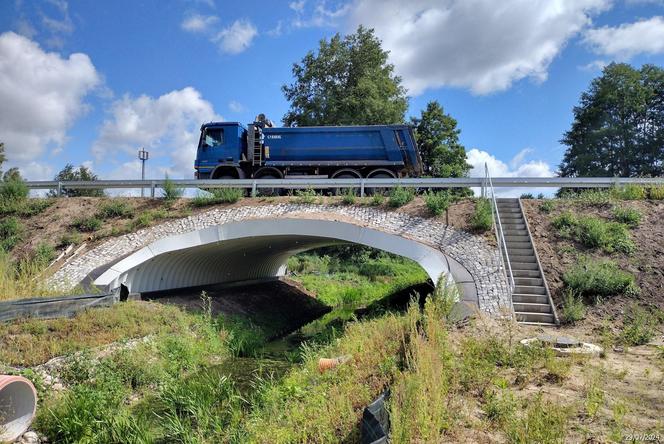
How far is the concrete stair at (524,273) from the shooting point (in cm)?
1079

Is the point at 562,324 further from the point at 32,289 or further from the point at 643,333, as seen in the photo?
the point at 32,289

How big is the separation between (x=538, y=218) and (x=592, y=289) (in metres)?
3.36

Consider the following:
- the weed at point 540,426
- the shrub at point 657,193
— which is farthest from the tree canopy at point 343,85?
the weed at point 540,426

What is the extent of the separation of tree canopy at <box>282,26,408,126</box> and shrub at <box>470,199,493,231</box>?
734 inches

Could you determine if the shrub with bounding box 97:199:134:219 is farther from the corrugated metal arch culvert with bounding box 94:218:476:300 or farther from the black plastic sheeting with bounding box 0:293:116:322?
the black plastic sheeting with bounding box 0:293:116:322

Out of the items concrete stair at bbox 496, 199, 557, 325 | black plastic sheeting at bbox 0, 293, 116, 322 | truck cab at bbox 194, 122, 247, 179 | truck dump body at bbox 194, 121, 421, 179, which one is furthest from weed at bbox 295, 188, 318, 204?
black plastic sheeting at bbox 0, 293, 116, 322

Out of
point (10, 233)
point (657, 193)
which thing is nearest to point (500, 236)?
point (657, 193)

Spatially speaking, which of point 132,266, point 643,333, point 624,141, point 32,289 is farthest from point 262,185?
point 624,141

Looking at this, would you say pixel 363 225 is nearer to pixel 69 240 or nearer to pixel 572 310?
pixel 572 310

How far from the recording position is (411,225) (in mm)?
13891

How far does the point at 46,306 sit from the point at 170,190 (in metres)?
7.73

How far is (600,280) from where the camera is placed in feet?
36.0

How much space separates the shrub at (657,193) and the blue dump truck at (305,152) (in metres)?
7.51

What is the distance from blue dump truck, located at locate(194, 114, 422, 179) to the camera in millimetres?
17656
